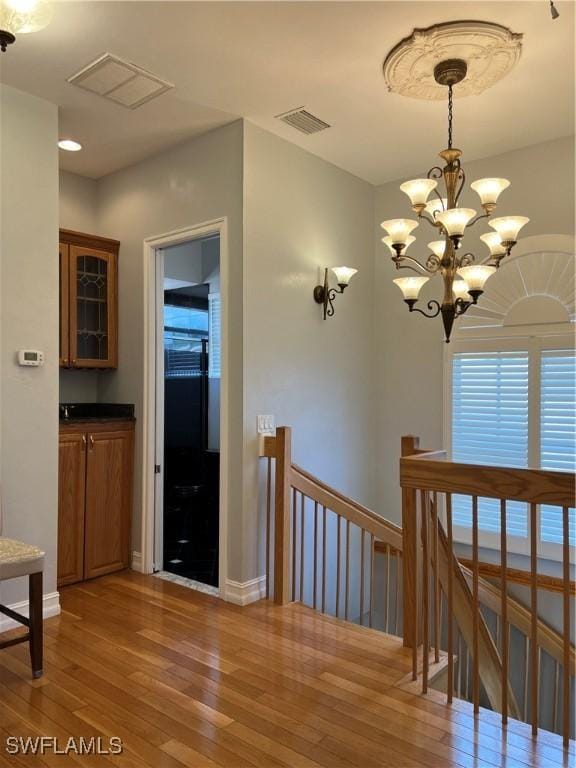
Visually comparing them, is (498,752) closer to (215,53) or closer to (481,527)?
(481,527)

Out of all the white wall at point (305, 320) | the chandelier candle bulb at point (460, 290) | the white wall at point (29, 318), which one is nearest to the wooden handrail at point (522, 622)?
the white wall at point (305, 320)

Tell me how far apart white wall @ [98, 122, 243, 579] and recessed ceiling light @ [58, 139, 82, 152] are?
0.44 metres

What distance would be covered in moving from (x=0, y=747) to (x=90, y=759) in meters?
0.34

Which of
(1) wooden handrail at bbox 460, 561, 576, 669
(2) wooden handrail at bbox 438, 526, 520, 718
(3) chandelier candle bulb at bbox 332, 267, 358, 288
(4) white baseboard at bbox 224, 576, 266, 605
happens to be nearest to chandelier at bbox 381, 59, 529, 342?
(3) chandelier candle bulb at bbox 332, 267, 358, 288

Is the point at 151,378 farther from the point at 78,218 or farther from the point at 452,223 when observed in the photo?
the point at 452,223

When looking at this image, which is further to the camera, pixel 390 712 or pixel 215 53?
pixel 215 53

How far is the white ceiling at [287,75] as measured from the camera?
2.54 metres

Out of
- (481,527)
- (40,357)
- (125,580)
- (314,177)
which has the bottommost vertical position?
(125,580)

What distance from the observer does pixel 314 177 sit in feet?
13.7

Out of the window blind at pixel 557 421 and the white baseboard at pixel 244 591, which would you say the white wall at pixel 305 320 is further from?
the window blind at pixel 557 421

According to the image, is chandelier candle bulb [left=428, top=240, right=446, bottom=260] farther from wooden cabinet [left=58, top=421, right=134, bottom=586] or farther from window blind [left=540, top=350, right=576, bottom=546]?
wooden cabinet [left=58, top=421, right=134, bottom=586]

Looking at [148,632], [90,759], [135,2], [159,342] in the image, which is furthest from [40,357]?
[90,759]

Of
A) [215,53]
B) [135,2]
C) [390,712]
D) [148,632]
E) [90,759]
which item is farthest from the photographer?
[148,632]

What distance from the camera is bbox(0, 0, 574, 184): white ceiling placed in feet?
8.32
